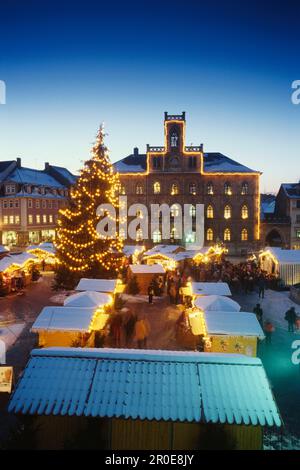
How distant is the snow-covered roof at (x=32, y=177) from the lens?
44.8 meters

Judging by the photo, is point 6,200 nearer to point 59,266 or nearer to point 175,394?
point 59,266

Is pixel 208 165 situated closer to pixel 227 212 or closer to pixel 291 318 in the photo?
pixel 227 212

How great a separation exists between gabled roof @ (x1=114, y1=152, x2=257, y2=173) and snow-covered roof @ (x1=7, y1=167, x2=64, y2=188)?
11.9 metres

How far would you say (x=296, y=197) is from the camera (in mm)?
43688

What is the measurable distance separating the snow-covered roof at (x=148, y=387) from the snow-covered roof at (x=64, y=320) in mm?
4071

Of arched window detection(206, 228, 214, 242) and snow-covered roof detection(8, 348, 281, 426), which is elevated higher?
arched window detection(206, 228, 214, 242)

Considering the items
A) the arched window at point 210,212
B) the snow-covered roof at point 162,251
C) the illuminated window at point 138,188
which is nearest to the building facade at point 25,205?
the illuminated window at point 138,188

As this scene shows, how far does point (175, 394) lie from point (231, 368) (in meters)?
1.20

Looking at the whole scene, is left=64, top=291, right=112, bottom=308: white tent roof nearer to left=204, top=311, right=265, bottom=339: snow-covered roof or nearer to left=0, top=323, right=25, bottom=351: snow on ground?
left=0, top=323, right=25, bottom=351: snow on ground

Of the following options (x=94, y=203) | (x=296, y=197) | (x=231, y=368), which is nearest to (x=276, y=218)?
(x=296, y=197)

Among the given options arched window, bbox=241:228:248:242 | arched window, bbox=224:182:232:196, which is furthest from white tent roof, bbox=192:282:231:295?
arched window, bbox=224:182:232:196

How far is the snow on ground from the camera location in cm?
1253

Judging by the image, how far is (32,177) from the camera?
47.6 meters

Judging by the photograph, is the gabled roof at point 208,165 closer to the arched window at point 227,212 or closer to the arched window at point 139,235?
the arched window at point 227,212
